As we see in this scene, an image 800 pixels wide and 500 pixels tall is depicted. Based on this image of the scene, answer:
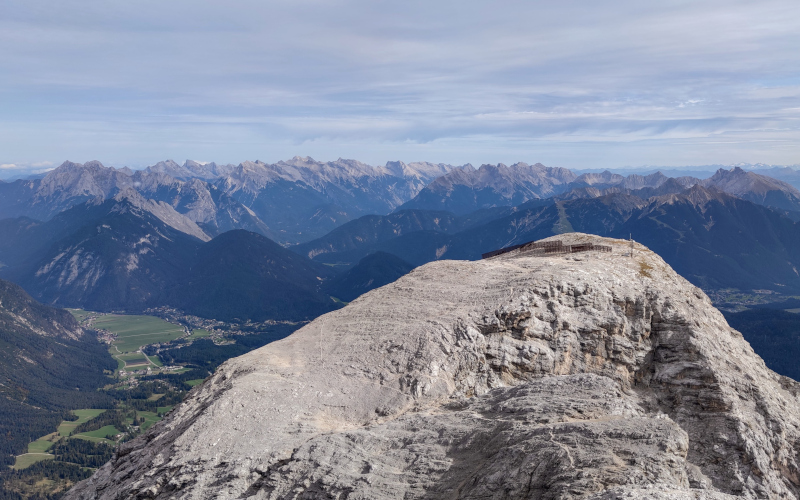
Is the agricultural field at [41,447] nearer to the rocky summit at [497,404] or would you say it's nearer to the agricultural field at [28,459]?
the agricultural field at [28,459]

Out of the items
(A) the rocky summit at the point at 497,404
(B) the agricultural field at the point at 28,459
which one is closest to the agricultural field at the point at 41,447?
(B) the agricultural field at the point at 28,459

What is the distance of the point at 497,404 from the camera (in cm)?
3684

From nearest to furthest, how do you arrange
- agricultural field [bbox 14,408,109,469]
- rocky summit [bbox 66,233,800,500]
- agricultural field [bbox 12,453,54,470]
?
rocky summit [bbox 66,233,800,500], agricultural field [bbox 12,453,54,470], agricultural field [bbox 14,408,109,469]

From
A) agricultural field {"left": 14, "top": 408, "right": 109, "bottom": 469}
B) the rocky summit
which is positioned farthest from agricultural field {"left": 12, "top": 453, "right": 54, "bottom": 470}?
the rocky summit

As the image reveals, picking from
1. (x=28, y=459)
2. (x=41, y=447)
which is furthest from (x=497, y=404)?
(x=41, y=447)

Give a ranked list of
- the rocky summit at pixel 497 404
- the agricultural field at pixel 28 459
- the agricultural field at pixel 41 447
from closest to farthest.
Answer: the rocky summit at pixel 497 404
the agricultural field at pixel 28 459
the agricultural field at pixel 41 447

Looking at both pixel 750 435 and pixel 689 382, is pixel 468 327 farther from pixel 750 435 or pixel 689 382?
pixel 750 435

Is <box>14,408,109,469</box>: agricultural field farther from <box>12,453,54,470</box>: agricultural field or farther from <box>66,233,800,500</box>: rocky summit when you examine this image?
<box>66,233,800,500</box>: rocky summit

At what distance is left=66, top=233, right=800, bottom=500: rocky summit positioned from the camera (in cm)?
2769

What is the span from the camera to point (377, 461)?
33188 mm

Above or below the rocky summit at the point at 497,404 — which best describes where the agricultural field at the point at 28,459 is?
below

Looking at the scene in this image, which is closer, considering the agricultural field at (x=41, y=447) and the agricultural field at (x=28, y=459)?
the agricultural field at (x=28, y=459)

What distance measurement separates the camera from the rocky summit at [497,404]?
27.7 m

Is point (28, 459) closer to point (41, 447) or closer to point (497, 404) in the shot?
point (41, 447)
